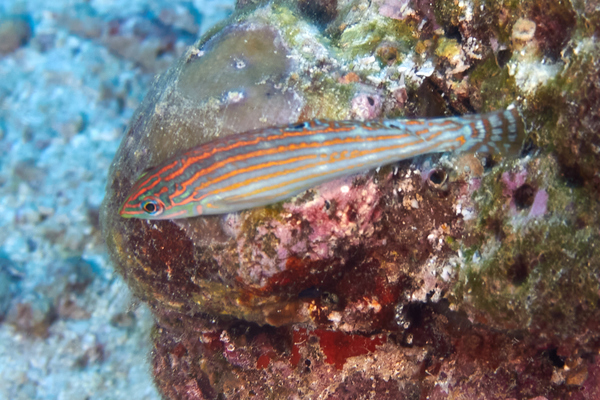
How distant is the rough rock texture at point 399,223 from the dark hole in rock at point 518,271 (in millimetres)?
12

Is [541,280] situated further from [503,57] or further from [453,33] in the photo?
[453,33]

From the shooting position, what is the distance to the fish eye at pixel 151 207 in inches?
108

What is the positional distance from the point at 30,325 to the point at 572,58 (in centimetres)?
894

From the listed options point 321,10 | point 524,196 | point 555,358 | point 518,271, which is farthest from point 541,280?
point 321,10

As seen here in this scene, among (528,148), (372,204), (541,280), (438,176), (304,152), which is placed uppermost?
(528,148)

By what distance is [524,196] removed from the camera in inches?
101

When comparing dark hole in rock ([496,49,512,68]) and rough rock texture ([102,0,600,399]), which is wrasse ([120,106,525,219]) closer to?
rough rock texture ([102,0,600,399])

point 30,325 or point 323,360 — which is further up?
point 323,360

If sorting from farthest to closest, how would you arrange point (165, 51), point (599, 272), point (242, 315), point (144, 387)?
point (165, 51)
point (144, 387)
point (242, 315)
point (599, 272)

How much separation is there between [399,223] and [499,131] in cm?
108

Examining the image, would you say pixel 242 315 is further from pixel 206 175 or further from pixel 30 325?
pixel 30 325

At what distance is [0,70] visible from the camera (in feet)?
29.1

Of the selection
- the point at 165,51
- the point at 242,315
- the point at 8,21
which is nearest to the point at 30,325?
the point at 242,315

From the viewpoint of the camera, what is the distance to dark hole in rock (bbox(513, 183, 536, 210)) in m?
2.51
